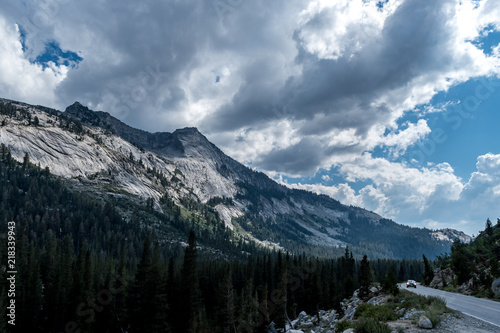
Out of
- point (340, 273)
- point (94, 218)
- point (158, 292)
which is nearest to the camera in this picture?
point (158, 292)

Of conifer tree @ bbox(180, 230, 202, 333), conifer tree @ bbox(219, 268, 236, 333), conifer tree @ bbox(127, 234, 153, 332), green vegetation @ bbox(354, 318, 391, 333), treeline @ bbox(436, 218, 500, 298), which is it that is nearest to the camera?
green vegetation @ bbox(354, 318, 391, 333)

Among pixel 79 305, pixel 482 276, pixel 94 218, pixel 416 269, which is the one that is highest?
pixel 94 218

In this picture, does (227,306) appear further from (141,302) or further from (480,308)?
(480,308)

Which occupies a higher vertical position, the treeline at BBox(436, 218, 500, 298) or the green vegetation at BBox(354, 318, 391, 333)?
the green vegetation at BBox(354, 318, 391, 333)

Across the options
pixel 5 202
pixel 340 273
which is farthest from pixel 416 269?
pixel 5 202

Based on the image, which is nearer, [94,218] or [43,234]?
[43,234]

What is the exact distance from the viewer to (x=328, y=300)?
80.0 m

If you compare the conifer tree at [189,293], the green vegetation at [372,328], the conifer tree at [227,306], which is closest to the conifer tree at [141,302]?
the conifer tree at [189,293]

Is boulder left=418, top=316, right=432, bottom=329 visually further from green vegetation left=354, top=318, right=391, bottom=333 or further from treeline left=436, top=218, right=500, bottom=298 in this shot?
treeline left=436, top=218, right=500, bottom=298

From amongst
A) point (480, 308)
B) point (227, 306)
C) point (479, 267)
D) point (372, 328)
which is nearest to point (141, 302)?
point (227, 306)

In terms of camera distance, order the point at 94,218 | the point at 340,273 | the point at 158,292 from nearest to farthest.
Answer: the point at 158,292, the point at 340,273, the point at 94,218

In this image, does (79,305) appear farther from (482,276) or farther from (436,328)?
(482,276)

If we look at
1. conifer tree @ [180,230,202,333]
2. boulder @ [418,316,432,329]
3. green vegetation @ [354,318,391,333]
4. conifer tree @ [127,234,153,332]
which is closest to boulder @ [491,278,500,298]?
boulder @ [418,316,432,329]

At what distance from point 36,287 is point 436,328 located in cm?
8113
